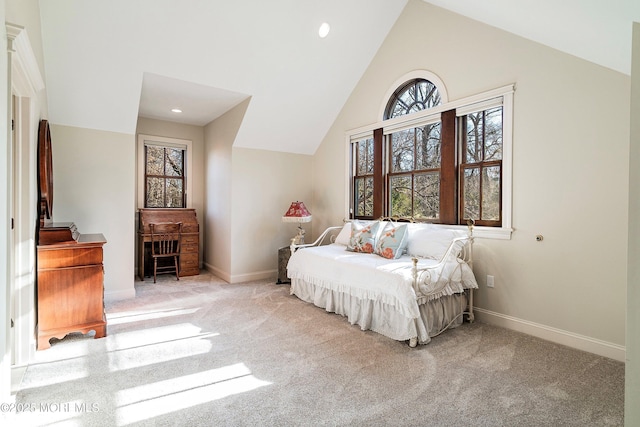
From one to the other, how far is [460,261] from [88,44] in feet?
13.5

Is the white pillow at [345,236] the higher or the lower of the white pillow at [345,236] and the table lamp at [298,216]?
the lower

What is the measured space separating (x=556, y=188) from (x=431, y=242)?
3.83ft

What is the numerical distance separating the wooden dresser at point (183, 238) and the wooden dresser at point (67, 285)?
7.63 feet

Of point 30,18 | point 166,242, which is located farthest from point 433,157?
point 166,242

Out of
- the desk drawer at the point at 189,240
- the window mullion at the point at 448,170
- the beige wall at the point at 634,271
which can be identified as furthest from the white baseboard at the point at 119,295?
the beige wall at the point at 634,271

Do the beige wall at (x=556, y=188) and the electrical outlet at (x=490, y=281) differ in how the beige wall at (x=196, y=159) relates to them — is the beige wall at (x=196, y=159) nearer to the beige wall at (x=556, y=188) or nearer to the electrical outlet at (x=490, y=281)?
the beige wall at (x=556, y=188)

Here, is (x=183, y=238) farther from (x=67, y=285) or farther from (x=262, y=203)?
(x=67, y=285)

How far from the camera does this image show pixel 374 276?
9.68 feet

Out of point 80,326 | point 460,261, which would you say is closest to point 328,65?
point 460,261

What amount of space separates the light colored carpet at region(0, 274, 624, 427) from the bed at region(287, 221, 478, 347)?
15 centimetres

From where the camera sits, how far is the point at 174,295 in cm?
421

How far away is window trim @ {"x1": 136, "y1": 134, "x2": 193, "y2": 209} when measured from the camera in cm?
540

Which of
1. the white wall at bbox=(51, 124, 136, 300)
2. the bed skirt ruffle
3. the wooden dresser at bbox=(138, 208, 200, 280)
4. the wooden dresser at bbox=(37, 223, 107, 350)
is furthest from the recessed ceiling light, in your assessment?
the wooden dresser at bbox=(138, 208, 200, 280)

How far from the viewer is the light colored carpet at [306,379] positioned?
180cm
